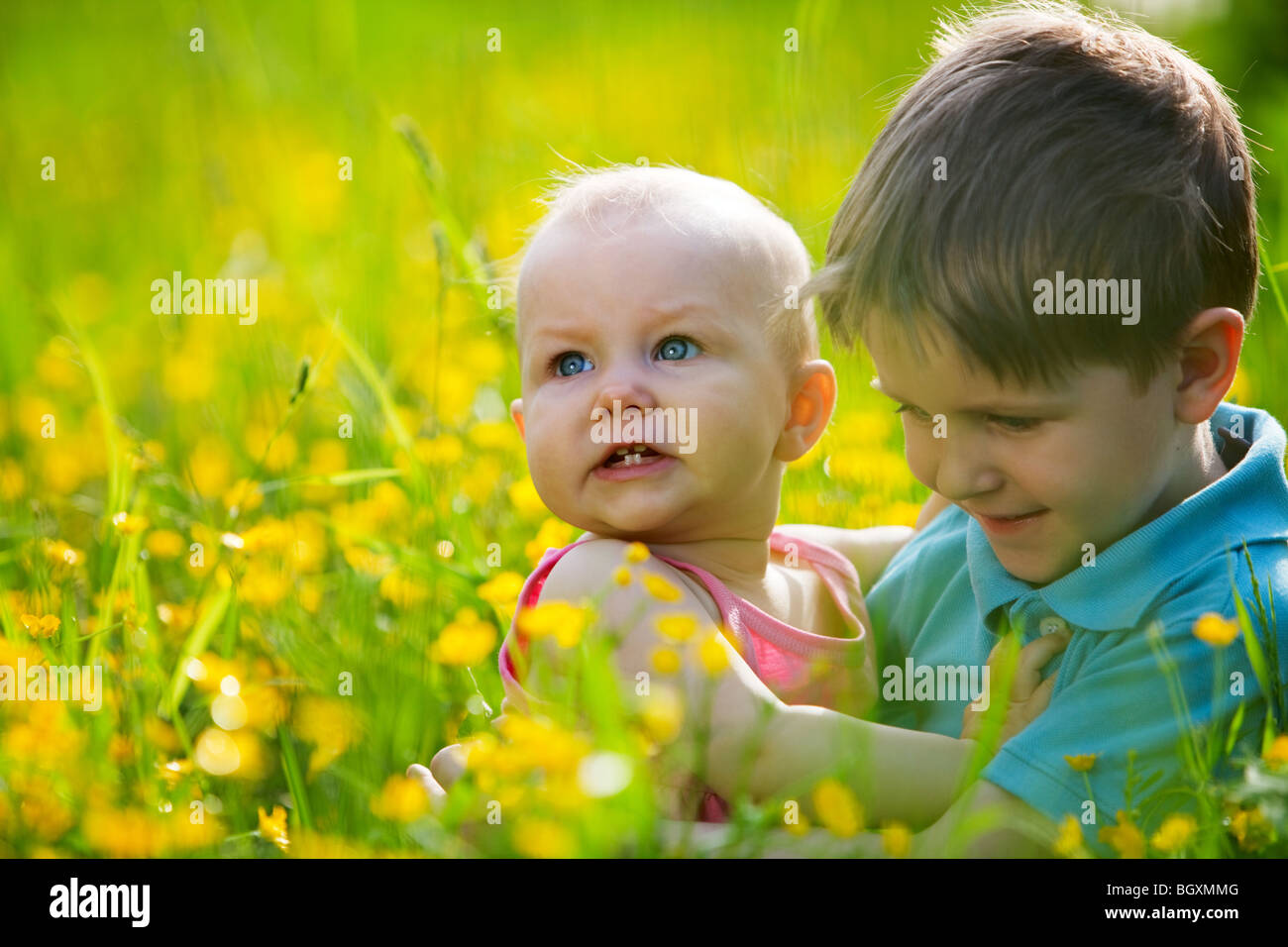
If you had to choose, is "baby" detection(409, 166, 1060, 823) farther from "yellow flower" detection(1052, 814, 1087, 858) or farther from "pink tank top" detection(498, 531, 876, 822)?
"yellow flower" detection(1052, 814, 1087, 858)

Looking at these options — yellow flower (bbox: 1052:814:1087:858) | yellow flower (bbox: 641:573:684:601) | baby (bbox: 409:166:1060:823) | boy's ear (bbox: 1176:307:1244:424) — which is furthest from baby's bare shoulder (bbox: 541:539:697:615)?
boy's ear (bbox: 1176:307:1244:424)

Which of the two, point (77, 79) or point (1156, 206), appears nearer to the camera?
point (1156, 206)

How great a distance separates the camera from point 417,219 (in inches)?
163

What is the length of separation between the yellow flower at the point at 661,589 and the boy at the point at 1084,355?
0.42 meters

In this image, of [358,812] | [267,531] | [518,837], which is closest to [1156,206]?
[518,837]

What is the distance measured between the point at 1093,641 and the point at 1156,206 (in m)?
0.58

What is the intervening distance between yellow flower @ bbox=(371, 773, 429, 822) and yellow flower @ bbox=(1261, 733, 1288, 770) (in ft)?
3.25

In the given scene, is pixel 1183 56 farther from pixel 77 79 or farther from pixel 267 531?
pixel 77 79

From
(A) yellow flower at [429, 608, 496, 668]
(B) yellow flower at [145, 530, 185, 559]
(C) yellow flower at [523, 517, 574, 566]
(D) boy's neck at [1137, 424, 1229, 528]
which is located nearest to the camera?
(D) boy's neck at [1137, 424, 1229, 528]

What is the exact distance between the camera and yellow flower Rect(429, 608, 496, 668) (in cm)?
204

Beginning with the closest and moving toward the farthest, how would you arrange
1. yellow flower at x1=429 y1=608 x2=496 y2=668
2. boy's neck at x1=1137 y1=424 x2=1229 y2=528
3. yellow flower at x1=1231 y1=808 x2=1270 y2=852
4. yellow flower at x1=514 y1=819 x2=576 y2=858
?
yellow flower at x1=514 y1=819 x2=576 y2=858 < yellow flower at x1=1231 y1=808 x2=1270 y2=852 < boy's neck at x1=1137 y1=424 x2=1229 y2=528 < yellow flower at x1=429 y1=608 x2=496 y2=668

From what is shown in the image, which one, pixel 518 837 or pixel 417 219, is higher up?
pixel 417 219

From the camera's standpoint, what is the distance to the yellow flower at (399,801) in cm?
149

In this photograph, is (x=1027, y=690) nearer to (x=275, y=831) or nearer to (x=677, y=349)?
(x=677, y=349)
